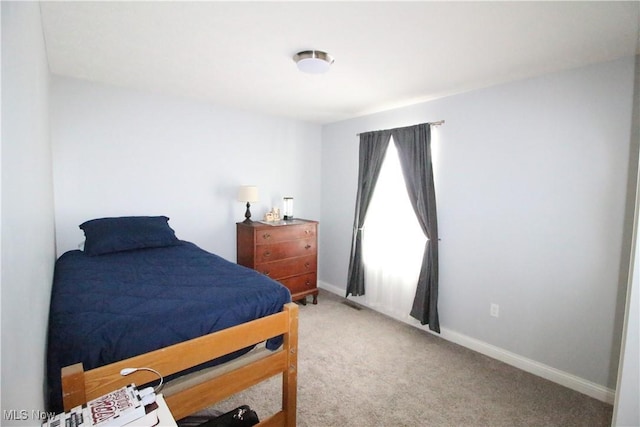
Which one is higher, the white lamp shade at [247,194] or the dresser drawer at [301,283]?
the white lamp shade at [247,194]

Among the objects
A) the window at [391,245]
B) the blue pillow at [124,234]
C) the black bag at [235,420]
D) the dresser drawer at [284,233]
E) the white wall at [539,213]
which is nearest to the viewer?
the black bag at [235,420]

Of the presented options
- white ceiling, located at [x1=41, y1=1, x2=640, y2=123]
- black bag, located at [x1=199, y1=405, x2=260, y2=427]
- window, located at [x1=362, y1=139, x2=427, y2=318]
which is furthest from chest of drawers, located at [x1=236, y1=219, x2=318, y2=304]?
black bag, located at [x1=199, y1=405, x2=260, y2=427]

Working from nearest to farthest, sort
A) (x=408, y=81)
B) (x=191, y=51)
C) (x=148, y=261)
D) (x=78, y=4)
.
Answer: (x=78, y=4) < (x=191, y=51) < (x=148, y=261) < (x=408, y=81)

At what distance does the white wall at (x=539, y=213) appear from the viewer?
1.94 metres

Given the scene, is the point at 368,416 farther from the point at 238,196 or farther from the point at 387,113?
the point at 387,113

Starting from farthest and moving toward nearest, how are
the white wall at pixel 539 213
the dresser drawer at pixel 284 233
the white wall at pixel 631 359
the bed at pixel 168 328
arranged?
the dresser drawer at pixel 284 233
the white wall at pixel 539 213
the bed at pixel 168 328
the white wall at pixel 631 359

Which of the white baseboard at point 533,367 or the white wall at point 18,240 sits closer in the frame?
the white wall at point 18,240

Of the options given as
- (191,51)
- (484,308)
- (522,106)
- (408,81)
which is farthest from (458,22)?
(484,308)

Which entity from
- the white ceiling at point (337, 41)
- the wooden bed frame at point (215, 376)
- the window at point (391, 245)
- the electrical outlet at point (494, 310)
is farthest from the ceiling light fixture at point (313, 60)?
the electrical outlet at point (494, 310)

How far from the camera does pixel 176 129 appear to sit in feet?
9.94

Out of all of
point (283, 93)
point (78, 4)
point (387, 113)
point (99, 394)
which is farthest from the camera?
point (387, 113)

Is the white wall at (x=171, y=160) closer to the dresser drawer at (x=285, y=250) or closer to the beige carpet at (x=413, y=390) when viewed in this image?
the dresser drawer at (x=285, y=250)

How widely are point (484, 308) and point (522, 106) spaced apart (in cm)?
167

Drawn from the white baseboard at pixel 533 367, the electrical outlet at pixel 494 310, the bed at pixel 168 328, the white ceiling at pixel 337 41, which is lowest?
the white baseboard at pixel 533 367
